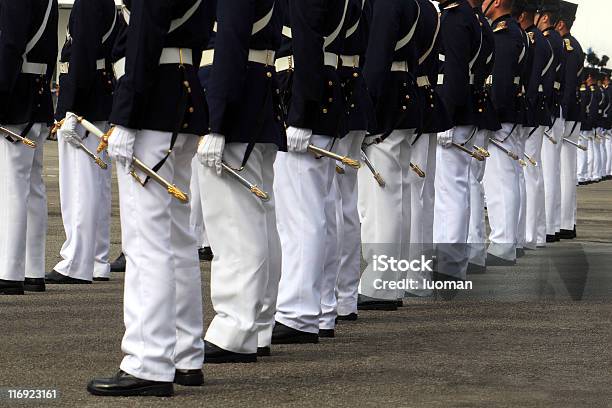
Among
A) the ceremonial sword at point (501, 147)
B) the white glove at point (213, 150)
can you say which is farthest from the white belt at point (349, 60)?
the ceremonial sword at point (501, 147)

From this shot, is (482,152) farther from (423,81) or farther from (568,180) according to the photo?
(568,180)

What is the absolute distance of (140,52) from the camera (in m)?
6.88

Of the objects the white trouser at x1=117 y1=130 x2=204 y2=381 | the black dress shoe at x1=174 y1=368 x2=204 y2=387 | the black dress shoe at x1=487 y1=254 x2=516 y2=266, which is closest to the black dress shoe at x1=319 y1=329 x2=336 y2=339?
the black dress shoe at x1=174 y1=368 x2=204 y2=387

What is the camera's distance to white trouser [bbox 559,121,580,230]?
1819cm

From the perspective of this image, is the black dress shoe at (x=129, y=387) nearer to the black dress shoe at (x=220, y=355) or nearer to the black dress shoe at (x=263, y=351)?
the black dress shoe at (x=220, y=355)

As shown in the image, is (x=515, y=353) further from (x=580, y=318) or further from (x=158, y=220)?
(x=158, y=220)

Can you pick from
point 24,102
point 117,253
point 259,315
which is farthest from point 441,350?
point 117,253

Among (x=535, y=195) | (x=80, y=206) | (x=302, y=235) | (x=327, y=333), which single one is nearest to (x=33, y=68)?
(x=80, y=206)

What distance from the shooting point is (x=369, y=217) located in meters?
10.7

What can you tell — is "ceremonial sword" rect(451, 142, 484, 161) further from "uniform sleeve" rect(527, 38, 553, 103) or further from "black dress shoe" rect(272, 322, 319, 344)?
"black dress shoe" rect(272, 322, 319, 344)

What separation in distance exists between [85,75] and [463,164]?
3.48 m

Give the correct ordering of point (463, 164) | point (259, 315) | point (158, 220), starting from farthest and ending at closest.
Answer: point (463, 164) → point (259, 315) → point (158, 220)

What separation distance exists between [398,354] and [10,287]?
126 inches

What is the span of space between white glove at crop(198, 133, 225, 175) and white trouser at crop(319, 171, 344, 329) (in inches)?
57.7
